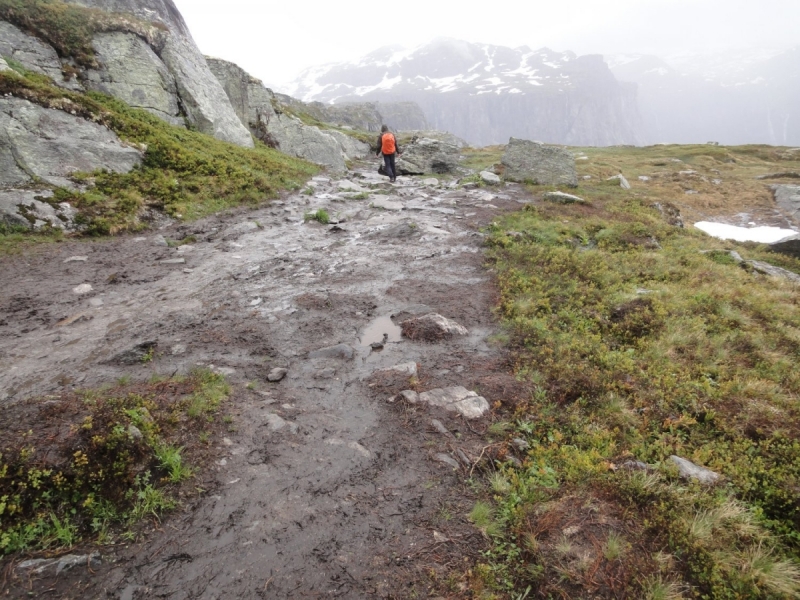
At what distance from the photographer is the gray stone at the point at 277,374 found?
6883 mm

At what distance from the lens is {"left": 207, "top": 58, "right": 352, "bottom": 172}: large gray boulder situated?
104 ft

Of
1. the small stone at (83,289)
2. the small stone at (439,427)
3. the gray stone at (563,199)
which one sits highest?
the gray stone at (563,199)

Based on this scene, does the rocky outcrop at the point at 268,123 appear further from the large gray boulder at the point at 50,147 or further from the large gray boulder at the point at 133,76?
the large gray boulder at the point at 50,147

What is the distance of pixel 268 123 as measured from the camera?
1257 inches

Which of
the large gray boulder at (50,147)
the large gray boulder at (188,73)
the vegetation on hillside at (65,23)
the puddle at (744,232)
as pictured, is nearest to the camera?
the large gray boulder at (50,147)

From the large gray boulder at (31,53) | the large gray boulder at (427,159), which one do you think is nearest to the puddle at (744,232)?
the large gray boulder at (427,159)

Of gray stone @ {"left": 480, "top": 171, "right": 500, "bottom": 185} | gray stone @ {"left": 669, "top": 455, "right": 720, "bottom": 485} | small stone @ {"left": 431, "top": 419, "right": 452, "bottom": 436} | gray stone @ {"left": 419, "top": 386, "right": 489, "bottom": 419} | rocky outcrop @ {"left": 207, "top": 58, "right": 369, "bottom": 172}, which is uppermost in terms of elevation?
rocky outcrop @ {"left": 207, "top": 58, "right": 369, "bottom": 172}

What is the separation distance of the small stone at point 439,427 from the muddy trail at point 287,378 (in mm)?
66

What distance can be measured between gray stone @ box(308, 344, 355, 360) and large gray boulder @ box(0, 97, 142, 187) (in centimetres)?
1233

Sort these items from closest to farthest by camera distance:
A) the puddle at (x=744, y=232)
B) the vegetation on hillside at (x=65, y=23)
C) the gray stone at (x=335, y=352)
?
the gray stone at (x=335, y=352) → the vegetation on hillside at (x=65, y=23) → the puddle at (x=744, y=232)

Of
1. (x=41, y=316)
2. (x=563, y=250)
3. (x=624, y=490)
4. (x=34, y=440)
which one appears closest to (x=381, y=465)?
(x=624, y=490)

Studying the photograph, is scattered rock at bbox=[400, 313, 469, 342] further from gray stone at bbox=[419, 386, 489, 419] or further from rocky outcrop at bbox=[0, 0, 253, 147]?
rocky outcrop at bbox=[0, 0, 253, 147]

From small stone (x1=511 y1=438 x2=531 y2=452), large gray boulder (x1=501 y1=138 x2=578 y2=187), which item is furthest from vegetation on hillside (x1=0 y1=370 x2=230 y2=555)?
large gray boulder (x1=501 y1=138 x2=578 y2=187)

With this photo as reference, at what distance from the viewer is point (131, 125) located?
56.4 ft
